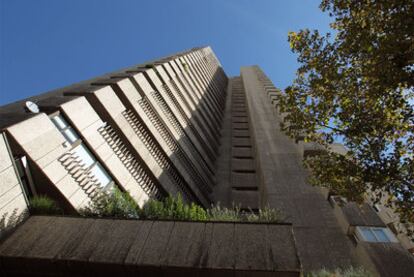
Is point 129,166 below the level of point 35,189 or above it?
above

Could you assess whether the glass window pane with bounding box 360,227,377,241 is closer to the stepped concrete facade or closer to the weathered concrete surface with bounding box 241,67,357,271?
the stepped concrete facade

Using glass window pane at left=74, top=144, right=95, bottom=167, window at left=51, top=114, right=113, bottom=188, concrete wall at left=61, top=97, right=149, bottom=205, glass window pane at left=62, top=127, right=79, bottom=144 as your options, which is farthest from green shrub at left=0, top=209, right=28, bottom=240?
concrete wall at left=61, top=97, right=149, bottom=205

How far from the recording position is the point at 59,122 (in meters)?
10.5

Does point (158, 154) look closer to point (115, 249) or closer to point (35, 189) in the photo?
point (35, 189)

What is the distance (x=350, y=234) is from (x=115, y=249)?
1002 cm

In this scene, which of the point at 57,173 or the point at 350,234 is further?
the point at 350,234

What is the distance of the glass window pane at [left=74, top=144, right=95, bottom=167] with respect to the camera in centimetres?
1053

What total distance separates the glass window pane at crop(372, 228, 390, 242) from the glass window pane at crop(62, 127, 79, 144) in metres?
11.8

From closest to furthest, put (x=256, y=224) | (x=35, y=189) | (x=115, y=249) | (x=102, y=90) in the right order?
(x=115, y=249) → (x=256, y=224) → (x=35, y=189) → (x=102, y=90)

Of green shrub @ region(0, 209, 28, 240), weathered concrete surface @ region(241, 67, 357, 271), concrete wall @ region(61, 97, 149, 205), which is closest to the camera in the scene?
green shrub @ region(0, 209, 28, 240)

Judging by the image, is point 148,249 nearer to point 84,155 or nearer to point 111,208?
point 111,208

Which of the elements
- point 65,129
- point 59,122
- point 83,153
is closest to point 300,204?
point 83,153

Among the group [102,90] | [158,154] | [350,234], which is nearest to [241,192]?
[158,154]

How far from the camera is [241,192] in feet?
71.6
